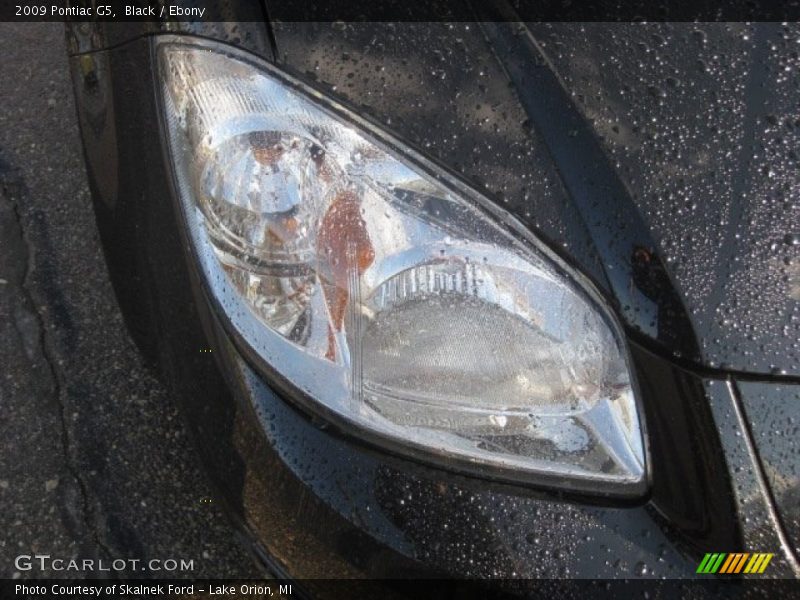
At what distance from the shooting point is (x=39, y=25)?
315cm

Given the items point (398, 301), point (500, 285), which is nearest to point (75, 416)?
point (398, 301)

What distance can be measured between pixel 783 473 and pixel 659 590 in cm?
23

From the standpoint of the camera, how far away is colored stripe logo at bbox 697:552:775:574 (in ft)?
3.61

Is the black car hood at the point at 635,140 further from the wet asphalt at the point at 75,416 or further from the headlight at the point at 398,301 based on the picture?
the wet asphalt at the point at 75,416

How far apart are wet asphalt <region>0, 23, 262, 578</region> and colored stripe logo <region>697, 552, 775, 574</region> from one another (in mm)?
842

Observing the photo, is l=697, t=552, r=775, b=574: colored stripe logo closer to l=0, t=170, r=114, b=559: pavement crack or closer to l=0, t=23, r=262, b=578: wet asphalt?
l=0, t=23, r=262, b=578: wet asphalt

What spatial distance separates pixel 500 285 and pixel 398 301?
0.51ft

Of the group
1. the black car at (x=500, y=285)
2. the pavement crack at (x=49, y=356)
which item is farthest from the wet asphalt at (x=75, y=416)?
the black car at (x=500, y=285)

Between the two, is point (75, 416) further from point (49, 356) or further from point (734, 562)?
point (734, 562)

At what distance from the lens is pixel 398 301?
124 cm

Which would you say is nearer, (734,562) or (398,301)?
(734,562)

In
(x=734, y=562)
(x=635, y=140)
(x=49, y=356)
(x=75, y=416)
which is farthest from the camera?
(x=49, y=356)

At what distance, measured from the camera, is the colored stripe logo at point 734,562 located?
110 centimetres

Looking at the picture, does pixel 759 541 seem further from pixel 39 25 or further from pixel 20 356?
pixel 39 25
